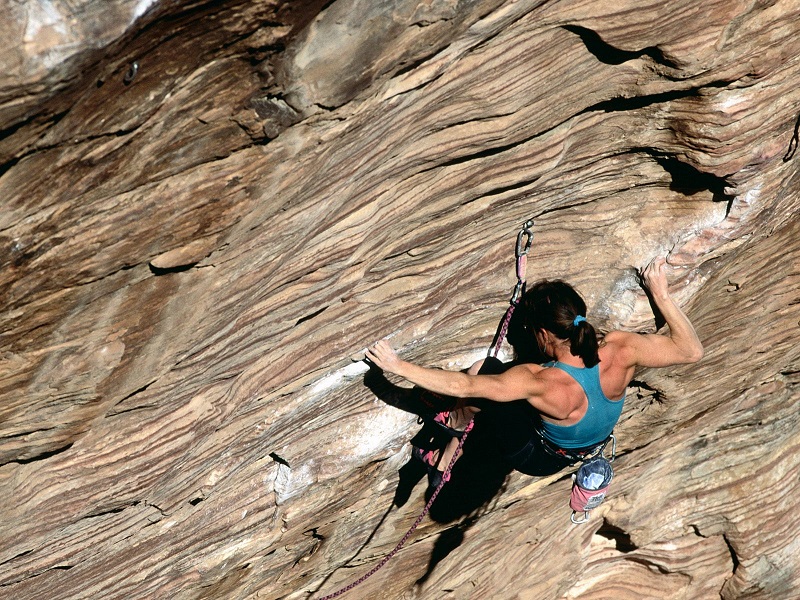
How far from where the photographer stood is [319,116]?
4.90 meters

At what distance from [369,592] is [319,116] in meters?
6.07

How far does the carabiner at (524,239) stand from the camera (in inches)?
255

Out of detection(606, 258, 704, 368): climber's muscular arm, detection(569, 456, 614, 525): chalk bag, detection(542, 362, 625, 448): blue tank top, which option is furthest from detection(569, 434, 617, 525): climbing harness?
detection(606, 258, 704, 368): climber's muscular arm

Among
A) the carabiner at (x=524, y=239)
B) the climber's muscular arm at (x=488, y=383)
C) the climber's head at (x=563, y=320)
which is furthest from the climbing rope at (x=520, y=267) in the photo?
the climber's muscular arm at (x=488, y=383)

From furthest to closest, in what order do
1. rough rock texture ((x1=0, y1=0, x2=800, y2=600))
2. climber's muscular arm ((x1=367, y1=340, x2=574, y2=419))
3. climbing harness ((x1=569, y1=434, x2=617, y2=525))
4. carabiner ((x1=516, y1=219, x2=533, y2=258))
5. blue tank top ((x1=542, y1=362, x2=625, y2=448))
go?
climbing harness ((x1=569, y1=434, x2=617, y2=525)) < carabiner ((x1=516, y1=219, x2=533, y2=258)) < blue tank top ((x1=542, y1=362, x2=625, y2=448)) < climber's muscular arm ((x1=367, y1=340, x2=574, y2=419)) < rough rock texture ((x1=0, y1=0, x2=800, y2=600))

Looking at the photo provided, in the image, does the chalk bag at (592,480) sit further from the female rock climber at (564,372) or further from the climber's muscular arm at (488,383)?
the climber's muscular arm at (488,383)

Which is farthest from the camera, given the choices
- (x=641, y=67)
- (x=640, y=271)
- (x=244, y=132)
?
(x=640, y=271)

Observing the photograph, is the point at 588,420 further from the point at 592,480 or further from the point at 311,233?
the point at 311,233

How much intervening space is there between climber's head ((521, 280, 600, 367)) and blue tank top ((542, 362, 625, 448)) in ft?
0.38

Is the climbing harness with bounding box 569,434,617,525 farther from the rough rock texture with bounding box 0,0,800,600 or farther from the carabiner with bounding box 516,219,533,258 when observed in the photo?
the carabiner with bounding box 516,219,533,258

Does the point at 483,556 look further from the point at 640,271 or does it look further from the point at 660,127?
the point at 660,127

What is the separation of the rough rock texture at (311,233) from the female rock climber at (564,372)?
1.30 ft

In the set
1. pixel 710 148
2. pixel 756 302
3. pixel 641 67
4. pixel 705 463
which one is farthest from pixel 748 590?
pixel 641 67

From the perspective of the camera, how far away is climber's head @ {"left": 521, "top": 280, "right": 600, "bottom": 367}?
18.9ft
